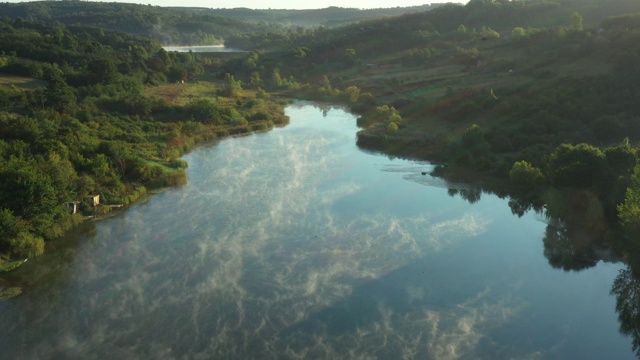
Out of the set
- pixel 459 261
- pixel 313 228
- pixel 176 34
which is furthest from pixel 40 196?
pixel 176 34

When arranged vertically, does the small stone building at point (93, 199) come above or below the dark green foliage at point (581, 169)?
below

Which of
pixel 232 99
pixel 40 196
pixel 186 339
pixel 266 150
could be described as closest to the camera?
pixel 186 339

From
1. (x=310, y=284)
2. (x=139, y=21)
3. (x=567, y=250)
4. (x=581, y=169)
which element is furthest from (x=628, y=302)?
(x=139, y=21)

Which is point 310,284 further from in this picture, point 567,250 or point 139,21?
point 139,21

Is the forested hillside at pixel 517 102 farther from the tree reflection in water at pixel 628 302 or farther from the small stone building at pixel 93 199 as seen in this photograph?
the small stone building at pixel 93 199

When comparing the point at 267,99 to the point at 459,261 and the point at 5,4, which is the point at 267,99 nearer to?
the point at 459,261

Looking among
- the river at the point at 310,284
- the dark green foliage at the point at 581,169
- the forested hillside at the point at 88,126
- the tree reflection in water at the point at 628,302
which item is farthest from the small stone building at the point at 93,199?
the tree reflection in water at the point at 628,302
